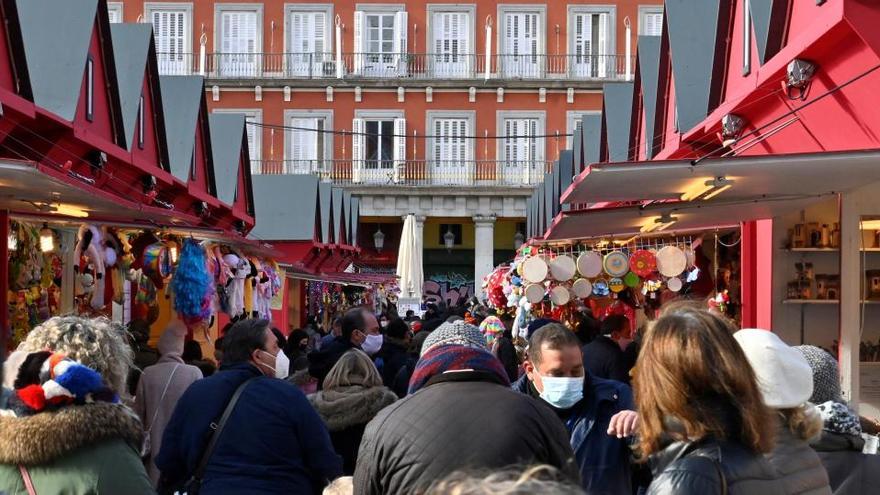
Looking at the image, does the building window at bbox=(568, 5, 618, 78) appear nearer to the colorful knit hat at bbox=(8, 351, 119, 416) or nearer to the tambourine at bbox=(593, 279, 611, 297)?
the tambourine at bbox=(593, 279, 611, 297)

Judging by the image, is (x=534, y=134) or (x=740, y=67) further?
(x=534, y=134)

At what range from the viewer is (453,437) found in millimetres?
4098

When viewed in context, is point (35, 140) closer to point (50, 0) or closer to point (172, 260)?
point (172, 260)

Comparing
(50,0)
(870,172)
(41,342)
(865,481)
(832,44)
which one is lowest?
(865,481)

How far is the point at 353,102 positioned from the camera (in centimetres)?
4644

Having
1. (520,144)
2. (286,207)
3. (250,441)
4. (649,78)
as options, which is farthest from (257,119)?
(250,441)

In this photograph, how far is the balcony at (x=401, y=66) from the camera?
46625 millimetres

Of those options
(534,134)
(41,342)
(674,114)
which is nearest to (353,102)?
(534,134)

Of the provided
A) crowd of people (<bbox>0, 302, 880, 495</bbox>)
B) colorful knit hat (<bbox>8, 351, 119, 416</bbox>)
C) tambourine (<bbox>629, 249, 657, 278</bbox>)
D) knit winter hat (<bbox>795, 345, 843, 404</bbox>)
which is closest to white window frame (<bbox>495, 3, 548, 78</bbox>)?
tambourine (<bbox>629, 249, 657, 278</bbox>)

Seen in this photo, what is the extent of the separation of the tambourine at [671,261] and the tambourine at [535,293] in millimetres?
1496

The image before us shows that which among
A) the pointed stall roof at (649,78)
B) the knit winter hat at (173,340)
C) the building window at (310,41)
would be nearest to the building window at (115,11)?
the building window at (310,41)

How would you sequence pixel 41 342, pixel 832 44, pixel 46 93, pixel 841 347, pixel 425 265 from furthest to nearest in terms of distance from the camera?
pixel 425 265 < pixel 46 93 < pixel 841 347 < pixel 832 44 < pixel 41 342

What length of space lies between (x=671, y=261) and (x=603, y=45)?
114 ft

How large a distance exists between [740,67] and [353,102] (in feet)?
108
